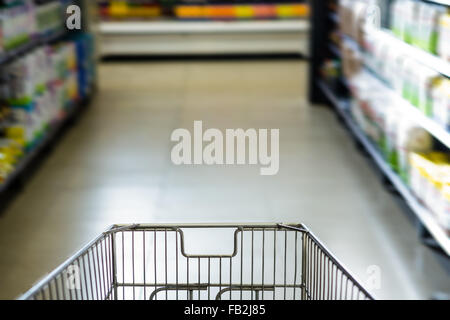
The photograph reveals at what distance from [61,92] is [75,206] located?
1992mm

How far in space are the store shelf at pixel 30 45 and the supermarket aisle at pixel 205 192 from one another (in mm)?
848

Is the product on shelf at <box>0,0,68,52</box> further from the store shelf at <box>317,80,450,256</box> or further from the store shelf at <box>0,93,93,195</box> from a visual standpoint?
the store shelf at <box>317,80,450,256</box>

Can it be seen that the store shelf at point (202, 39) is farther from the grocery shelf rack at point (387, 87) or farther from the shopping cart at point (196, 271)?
the shopping cart at point (196, 271)

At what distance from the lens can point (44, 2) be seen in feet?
19.9

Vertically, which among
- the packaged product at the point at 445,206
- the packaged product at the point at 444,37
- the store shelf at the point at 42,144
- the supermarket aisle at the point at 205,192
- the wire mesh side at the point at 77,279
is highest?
the packaged product at the point at 444,37

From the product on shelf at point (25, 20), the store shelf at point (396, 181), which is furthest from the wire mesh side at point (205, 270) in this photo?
the product on shelf at point (25, 20)

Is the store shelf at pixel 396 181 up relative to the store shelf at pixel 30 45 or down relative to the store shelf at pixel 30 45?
down

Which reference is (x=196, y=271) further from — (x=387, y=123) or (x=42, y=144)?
(x=42, y=144)

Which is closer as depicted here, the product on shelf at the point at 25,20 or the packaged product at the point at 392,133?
the packaged product at the point at 392,133

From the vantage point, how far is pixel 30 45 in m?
5.22

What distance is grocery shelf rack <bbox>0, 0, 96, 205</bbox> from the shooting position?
4.44m

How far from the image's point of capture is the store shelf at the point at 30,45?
14.7ft
